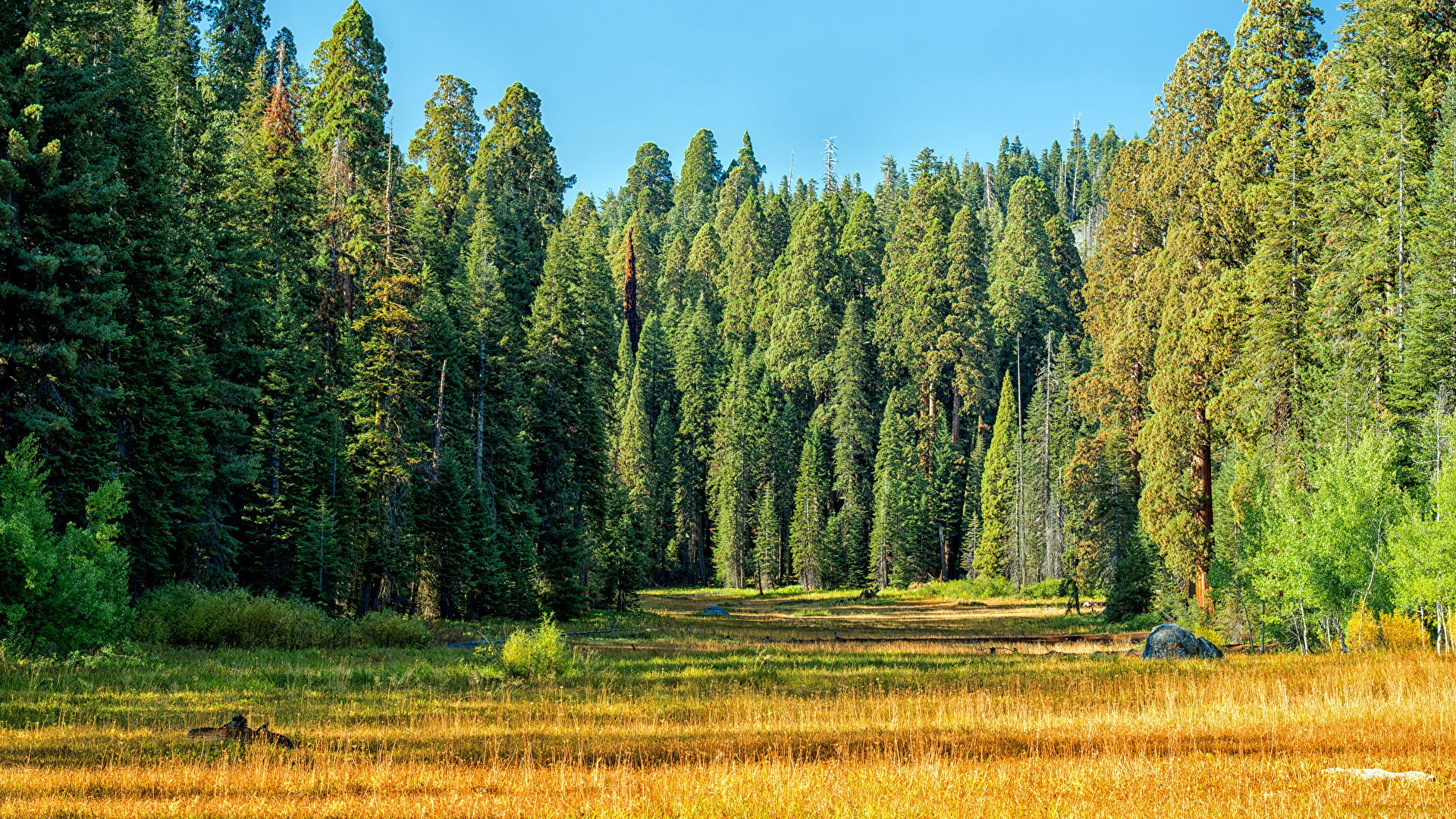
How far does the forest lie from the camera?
2356cm

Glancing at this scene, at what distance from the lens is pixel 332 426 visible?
111ft

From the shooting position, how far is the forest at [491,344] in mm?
23562

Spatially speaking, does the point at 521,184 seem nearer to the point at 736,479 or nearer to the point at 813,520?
the point at 736,479

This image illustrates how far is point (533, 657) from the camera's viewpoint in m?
20.0

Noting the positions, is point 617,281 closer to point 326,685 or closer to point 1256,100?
point 1256,100

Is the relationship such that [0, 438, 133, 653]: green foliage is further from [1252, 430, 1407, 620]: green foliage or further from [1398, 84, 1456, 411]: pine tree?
[1398, 84, 1456, 411]: pine tree

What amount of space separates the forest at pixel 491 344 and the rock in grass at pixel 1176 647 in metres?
2.78

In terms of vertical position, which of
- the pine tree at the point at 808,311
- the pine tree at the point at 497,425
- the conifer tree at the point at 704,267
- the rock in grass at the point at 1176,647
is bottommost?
the rock in grass at the point at 1176,647

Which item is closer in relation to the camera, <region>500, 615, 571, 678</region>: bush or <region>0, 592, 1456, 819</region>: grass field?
<region>0, 592, 1456, 819</region>: grass field

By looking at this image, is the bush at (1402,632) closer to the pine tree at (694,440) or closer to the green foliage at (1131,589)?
the green foliage at (1131,589)

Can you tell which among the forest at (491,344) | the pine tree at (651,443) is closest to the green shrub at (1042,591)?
the forest at (491,344)

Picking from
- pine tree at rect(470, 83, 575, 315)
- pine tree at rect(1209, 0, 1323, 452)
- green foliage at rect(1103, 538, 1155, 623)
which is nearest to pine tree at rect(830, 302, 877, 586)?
pine tree at rect(470, 83, 575, 315)

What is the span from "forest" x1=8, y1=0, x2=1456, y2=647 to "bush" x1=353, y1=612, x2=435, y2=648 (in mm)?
5120

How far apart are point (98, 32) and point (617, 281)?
8003cm
